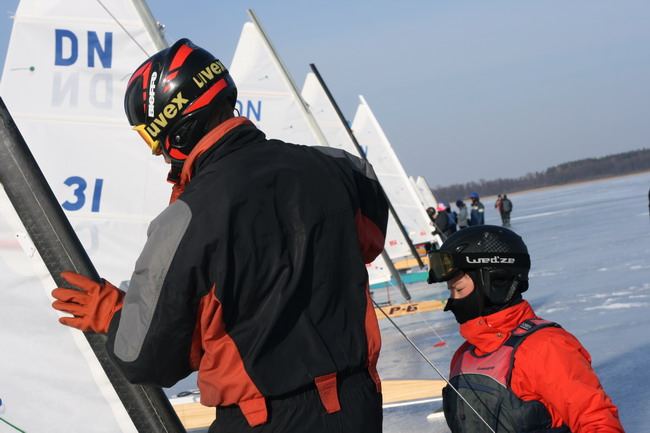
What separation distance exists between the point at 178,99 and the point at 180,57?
0.10 meters

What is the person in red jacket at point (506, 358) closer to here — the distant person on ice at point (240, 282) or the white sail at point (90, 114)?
the distant person on ice at point (240, 282)

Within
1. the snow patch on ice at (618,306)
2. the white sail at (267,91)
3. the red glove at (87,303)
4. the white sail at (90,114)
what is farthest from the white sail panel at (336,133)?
the red glove at (87,303)

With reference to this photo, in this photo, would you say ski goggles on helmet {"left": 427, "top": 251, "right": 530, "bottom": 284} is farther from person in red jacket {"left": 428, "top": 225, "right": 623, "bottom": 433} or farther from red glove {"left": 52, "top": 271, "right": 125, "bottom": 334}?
red glove {"left": 52, "top": 271, "right": 125, "bottom": 334}

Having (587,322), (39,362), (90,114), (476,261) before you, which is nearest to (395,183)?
(587,322)

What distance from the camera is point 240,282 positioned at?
1.60m

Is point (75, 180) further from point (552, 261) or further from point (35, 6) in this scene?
point (552, 261)

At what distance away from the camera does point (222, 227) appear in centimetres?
157

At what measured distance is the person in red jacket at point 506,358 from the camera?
6.20ft

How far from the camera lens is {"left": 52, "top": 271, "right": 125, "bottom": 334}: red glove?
166 cm

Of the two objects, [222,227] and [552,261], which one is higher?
[222,227]

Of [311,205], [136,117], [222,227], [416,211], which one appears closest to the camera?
[222,227]

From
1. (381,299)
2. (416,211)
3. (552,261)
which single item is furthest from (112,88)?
(416,211)

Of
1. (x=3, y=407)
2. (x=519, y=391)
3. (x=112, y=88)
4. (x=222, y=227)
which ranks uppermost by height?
(x=112, y=88)

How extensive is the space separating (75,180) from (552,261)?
9.24 metres
